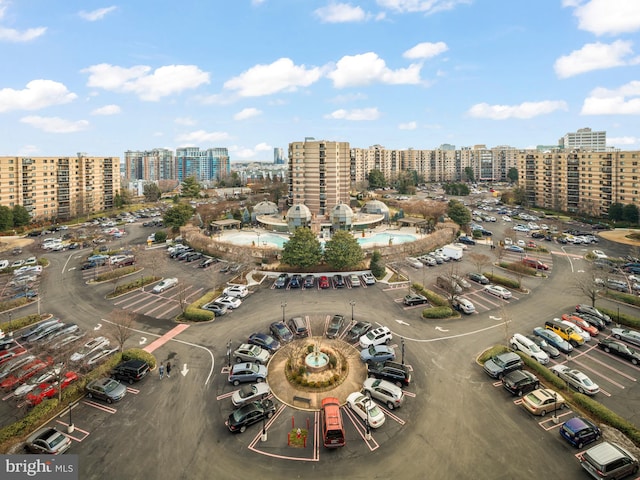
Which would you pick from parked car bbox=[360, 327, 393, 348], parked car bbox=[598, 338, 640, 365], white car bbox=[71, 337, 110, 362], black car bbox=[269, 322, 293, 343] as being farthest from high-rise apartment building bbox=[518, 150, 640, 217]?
white car bbox=[71, 337, 110, 362]

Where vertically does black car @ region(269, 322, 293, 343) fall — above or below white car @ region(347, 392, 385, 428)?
above

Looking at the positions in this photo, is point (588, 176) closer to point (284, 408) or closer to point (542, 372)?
point (542, 372)

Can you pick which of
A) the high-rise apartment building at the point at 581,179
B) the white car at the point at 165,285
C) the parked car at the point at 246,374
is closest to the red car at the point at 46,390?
the parked car at the point at 246,374

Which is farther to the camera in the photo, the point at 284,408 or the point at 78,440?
the point at 284,408

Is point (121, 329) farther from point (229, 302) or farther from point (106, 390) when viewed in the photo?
point (229, 302)

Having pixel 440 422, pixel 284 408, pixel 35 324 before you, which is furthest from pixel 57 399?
pixel 440 422

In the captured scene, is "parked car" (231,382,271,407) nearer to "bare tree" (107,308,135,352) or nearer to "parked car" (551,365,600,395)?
"bare tree" (107,308,135,352)
